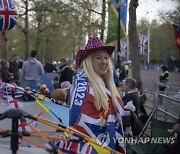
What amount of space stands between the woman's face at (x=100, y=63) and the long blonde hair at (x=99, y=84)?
0.03m

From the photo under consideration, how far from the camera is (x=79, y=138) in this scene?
6.86 feet

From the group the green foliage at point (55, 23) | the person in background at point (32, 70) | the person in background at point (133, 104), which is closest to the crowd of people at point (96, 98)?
the person in background at point (133, 104)

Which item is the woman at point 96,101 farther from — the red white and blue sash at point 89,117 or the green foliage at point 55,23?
the green foliage at point 55,23

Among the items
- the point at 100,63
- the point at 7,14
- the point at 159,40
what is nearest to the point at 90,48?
the point at 100,63

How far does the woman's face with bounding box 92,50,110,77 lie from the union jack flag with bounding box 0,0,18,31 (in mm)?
3925

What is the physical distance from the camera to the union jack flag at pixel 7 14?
261 inches

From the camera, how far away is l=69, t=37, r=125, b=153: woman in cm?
284

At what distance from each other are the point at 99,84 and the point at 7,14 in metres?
4.18

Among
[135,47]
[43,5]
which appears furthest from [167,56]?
[135,47]

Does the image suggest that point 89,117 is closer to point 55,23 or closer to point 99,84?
point 99,84

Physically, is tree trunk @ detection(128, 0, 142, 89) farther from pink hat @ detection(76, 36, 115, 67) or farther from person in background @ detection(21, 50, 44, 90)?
pink hat @ detection(76, 36, 115, 67)

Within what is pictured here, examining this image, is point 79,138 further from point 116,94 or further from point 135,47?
point 135,47

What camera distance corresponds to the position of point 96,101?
2850 millimetres

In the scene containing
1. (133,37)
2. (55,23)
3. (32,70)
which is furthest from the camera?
(55,23)
